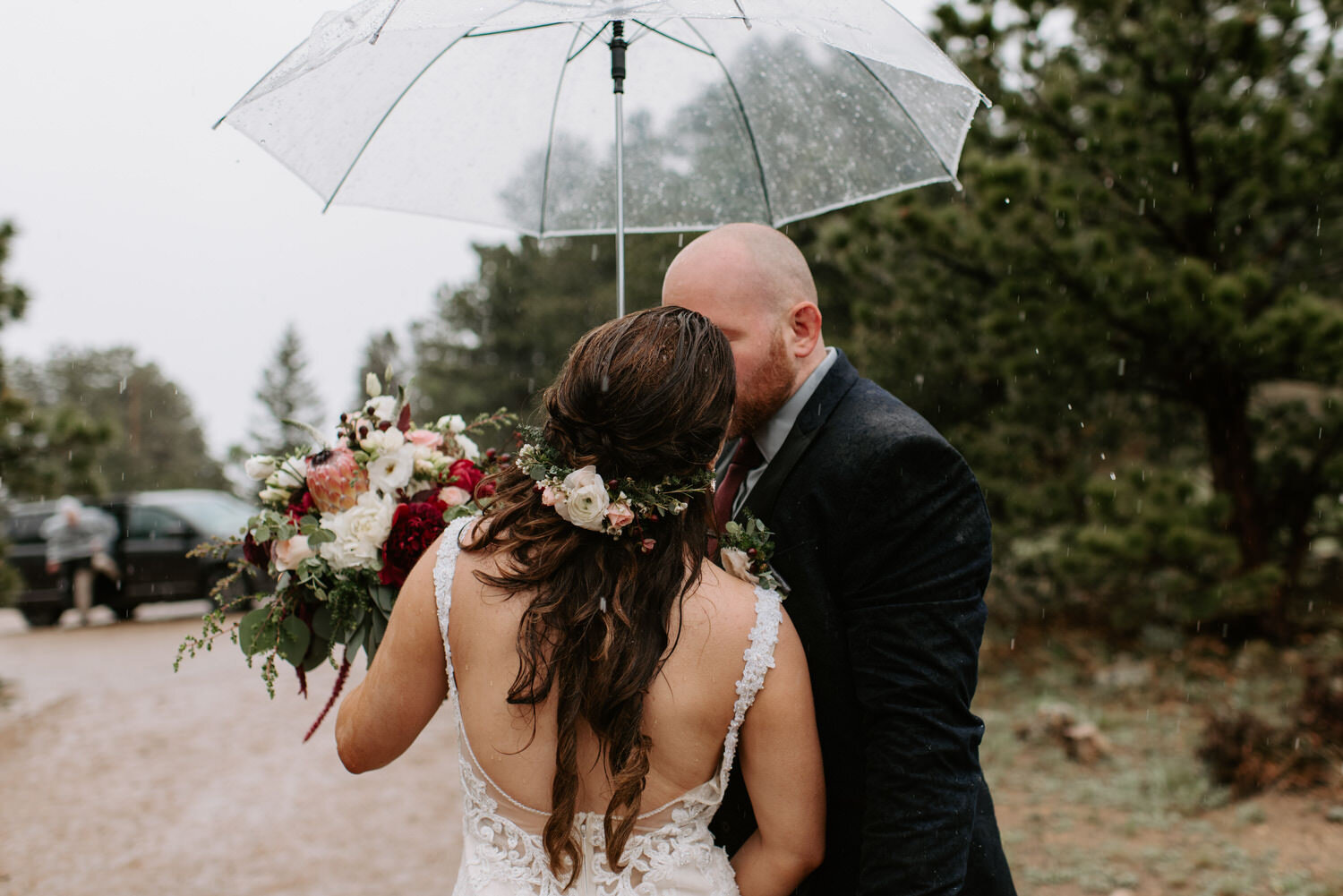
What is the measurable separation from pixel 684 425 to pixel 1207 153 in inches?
259

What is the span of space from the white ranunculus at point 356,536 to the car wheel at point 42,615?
1538cm

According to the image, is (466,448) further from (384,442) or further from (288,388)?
(288,388)

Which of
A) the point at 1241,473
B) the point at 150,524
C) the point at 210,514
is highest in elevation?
the point at 1241,473

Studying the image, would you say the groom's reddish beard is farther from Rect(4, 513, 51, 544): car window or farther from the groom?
Rect(4, 513, 51, 544): car window

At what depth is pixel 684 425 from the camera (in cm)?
164

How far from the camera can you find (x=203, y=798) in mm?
6402

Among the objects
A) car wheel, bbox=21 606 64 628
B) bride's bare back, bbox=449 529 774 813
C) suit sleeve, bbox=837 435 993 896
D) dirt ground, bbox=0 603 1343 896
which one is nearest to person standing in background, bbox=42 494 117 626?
car wheel, bbox=21 606 64 628

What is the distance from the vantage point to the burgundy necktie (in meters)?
2.24

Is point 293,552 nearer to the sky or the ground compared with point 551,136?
nearer to the ground

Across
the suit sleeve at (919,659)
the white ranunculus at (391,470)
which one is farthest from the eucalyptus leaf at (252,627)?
the suit sleeve at (919,659)

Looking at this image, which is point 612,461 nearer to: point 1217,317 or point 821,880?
point 821,880

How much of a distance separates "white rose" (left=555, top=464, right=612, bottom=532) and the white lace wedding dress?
0.91 feet

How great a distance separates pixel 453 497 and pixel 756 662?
925 millimetres

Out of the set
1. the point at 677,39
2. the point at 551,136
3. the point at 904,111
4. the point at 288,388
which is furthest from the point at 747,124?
the point at 288,388
